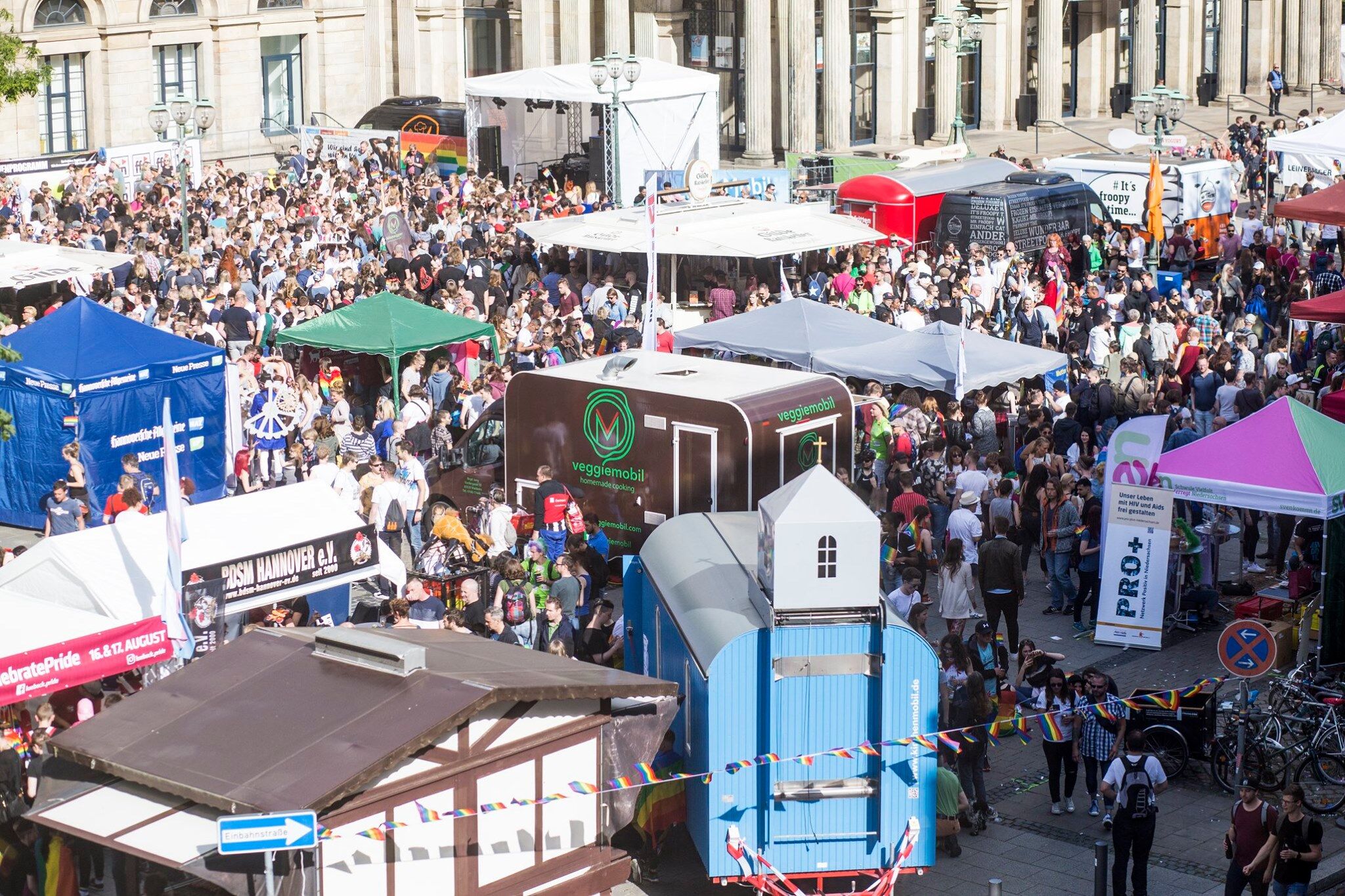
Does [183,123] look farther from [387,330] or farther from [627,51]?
[627,51]

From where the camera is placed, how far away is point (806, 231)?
29.5 m

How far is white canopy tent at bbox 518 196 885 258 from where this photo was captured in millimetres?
28844

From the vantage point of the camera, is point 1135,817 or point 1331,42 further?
point 1331,42

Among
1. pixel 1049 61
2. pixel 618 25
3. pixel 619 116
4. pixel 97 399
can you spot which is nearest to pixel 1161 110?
pixel 619 116

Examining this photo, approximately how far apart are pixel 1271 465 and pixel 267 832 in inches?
397

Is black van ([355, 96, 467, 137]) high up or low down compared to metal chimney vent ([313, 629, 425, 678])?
up

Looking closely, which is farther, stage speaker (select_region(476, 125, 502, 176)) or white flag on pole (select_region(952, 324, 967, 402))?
stage speaker (select_region(476, 125, 502, 176))

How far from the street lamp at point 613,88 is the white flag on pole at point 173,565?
21743 mm

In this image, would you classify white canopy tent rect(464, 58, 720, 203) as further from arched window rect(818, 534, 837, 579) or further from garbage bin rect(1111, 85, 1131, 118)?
arched window rect(818, 534, 837, 579)

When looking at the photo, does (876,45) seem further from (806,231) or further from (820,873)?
(820,873)

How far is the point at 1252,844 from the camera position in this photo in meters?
12.3

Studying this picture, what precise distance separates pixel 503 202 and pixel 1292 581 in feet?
72.1

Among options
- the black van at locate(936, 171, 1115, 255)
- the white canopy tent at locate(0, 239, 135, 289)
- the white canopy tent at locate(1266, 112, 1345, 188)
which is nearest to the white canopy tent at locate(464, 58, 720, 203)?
the black van at locate(936, 171, 1115, 255)

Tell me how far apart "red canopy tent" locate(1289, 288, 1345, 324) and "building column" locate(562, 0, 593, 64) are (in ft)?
102
